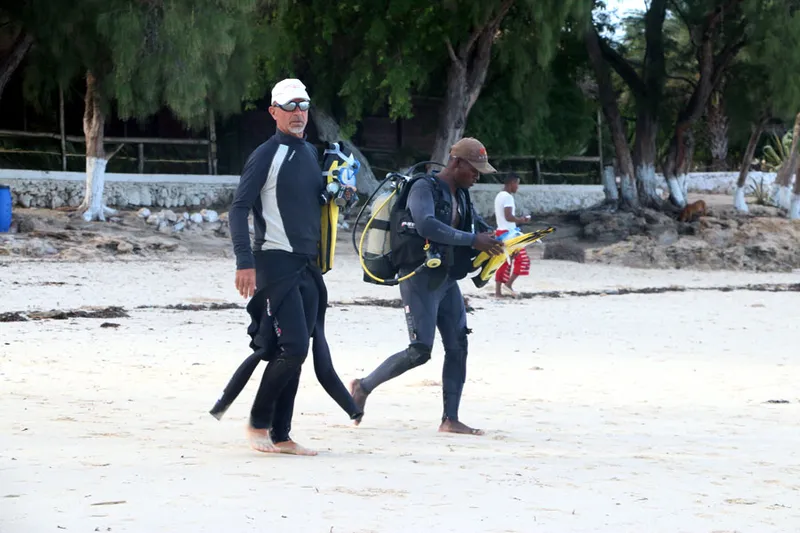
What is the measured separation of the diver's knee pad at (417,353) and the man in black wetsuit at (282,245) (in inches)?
37.7

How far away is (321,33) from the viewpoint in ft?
83.2

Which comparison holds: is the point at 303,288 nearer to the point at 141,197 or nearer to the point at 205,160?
the point at 141,197

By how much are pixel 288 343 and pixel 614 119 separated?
25.1 meters

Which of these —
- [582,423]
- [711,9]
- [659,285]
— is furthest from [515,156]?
[582,423]

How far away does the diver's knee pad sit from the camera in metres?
7.15

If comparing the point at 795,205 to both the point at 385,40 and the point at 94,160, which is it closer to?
the point at 385,40

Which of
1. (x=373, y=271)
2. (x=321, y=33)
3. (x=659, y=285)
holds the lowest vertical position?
(x=659, y=285)

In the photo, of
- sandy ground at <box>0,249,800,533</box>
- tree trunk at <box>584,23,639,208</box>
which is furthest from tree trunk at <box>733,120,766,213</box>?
sandy ground at <box>0,249,800,533</box>

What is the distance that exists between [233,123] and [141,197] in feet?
12.6

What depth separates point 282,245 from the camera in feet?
20.3

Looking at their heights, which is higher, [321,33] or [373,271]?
[321,33]

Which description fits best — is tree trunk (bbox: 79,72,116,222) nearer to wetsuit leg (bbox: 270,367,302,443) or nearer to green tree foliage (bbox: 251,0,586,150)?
green tree foliage (bbox: 251,0,586,150)

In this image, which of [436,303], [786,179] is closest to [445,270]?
[436,303]

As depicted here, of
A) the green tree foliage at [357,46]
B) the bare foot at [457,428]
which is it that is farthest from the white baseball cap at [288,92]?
the green tree foliage at [357,46]
